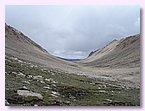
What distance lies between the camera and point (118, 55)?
10.0 ft

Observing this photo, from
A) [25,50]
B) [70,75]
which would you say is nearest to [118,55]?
[70,75]

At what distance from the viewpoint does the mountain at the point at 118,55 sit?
301 cm

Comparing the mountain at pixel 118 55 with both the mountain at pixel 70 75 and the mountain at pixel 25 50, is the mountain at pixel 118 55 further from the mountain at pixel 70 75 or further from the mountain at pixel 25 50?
the mountain at pixel 25 50

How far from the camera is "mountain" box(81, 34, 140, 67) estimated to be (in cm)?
301

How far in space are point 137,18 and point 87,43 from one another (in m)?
0.49

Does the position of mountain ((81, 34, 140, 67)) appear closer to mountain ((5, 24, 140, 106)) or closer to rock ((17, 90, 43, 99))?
mountain ((5, 24, 140, 106))

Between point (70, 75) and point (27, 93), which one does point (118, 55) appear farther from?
point (27, 93)

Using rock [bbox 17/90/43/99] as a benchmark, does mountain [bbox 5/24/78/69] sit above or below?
above

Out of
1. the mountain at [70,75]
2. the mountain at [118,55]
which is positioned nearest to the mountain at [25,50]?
the mountain at [70,75]

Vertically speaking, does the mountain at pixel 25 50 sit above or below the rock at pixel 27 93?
above

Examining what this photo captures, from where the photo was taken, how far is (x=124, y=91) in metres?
3.04

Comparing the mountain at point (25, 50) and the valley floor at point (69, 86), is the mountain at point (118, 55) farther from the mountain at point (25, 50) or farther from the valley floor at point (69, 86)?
the mountain at point (25, 50)

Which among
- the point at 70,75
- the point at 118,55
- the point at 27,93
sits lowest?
the point at 27,93

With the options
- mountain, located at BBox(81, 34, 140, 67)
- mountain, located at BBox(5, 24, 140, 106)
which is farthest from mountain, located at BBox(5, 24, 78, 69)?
mountain, located at BBox(81, 34, 140, 67)
